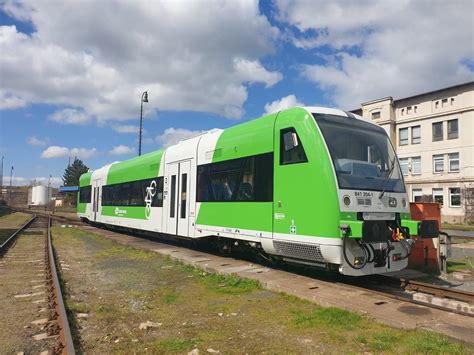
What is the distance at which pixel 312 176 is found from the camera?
800 cm

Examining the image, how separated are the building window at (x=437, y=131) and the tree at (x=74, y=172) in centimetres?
7151

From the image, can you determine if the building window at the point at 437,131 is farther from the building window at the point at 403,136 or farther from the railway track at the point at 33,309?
the railway track at the point at 33,309

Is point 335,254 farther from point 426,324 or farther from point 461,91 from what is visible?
point 461,91

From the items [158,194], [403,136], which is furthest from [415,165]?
[158,194]

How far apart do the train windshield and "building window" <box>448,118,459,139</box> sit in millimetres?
34754

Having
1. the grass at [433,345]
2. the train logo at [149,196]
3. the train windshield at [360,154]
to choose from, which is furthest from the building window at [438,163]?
the grass at [433,345]

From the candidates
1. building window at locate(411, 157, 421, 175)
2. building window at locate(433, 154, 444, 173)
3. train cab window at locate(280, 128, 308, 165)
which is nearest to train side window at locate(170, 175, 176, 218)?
train cab window at locate(280, 128, 308, 165)

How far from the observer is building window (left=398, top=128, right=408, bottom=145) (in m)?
44.3

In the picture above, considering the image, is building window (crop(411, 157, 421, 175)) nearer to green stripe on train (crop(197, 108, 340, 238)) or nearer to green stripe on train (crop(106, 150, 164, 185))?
green stripe on train (crop(106, 150, 164, 185))

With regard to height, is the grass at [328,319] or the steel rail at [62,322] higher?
the grass at [328,319]

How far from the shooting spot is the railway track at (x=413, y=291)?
264 inches

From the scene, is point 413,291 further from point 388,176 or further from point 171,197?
point 171,197

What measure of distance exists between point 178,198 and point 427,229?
25.8ft

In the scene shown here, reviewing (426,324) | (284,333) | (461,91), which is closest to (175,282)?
(284,333)
